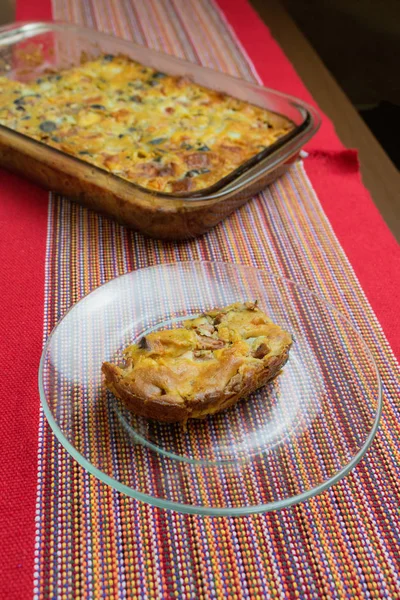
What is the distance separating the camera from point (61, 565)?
0.78 meters

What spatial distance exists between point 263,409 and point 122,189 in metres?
0.56

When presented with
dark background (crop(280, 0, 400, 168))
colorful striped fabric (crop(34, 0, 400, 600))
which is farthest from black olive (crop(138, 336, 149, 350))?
dark background (crop(280, 0, 400, 168))

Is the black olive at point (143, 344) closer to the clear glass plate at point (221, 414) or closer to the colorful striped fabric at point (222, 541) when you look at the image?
the clear glass plate at point (221, 414)

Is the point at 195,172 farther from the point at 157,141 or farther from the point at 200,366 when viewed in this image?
the point at 200,366

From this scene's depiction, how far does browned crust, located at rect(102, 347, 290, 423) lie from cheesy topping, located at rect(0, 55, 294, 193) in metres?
0.56

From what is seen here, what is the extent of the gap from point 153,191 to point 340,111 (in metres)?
1.01

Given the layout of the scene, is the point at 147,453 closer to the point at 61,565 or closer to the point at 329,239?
the point at 61,565

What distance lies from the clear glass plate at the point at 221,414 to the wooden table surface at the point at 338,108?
55 centimetres

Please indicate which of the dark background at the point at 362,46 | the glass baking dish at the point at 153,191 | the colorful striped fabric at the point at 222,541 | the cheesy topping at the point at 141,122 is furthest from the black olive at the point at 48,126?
the dark background at the point at 362,46

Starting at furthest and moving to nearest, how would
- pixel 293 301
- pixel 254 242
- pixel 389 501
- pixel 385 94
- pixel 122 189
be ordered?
pixel 385 94, pixel 254 242, pixel 122 189, pixel 293 301, pixel 389 501

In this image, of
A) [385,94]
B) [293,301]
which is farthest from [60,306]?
[385,94]

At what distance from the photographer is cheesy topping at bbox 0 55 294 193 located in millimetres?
1402

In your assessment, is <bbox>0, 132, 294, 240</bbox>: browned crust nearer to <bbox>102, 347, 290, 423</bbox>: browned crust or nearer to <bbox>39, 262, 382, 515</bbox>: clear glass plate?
<bbox>39, 262, 382, 515</bbox>: clear glass plate

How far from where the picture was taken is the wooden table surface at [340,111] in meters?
1.64
